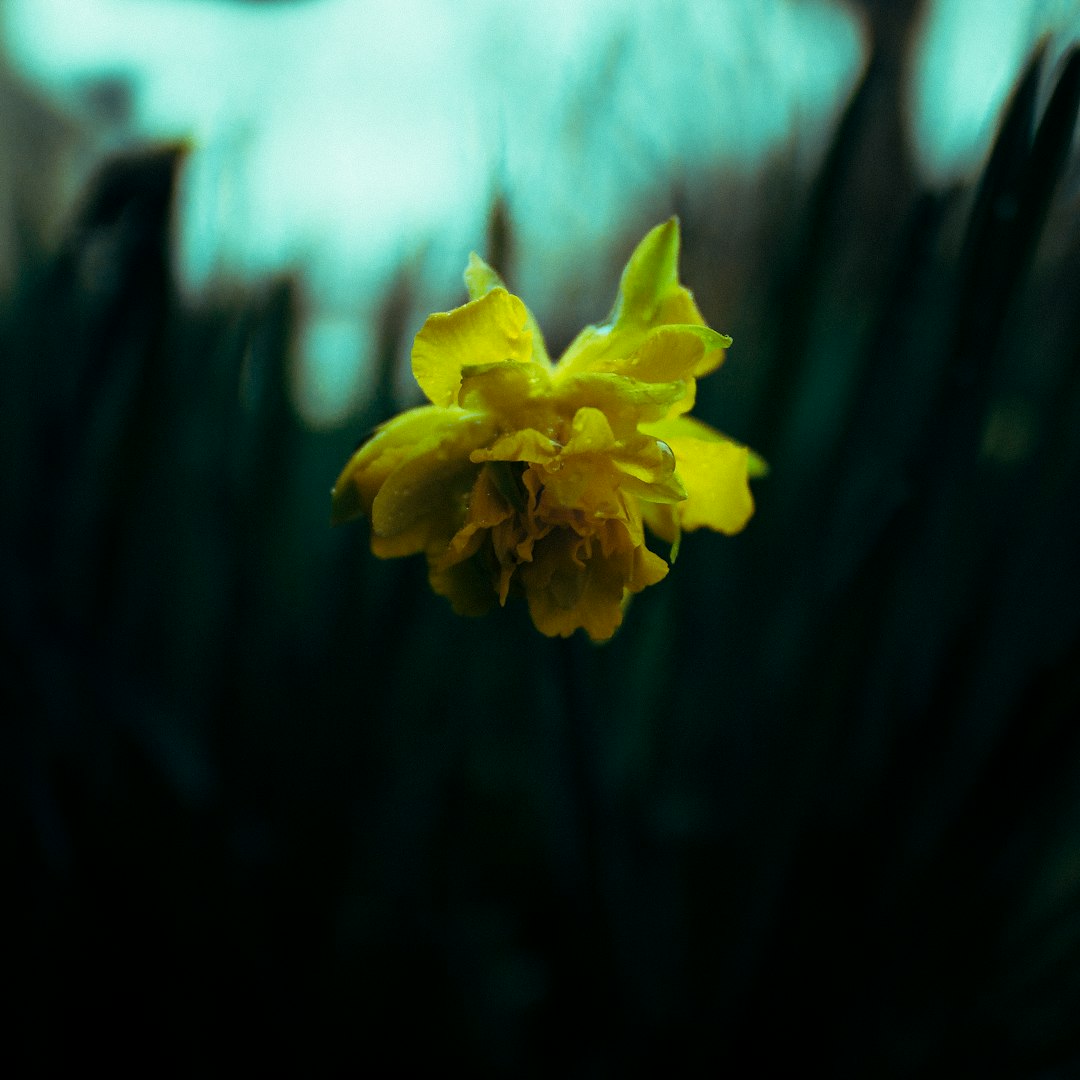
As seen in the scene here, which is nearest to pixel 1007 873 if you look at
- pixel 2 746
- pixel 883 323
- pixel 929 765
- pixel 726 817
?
pixel 929 765

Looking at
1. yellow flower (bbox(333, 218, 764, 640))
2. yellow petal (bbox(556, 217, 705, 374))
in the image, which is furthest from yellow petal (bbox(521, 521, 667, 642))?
yellow petal (bbox(556, 217, 705, 374))

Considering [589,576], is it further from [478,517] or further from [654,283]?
[654,283]

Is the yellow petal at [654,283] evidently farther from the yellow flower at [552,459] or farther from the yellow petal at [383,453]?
the yellow petal at [383,453]

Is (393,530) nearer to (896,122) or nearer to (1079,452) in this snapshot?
(1079,452)

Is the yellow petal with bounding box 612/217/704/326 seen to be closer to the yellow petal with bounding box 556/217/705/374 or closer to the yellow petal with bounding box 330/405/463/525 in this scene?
the yellow petal with bounding box 556/217/705/374

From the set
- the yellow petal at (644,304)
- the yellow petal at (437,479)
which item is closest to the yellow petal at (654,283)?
the yellow petal at (644,304)
